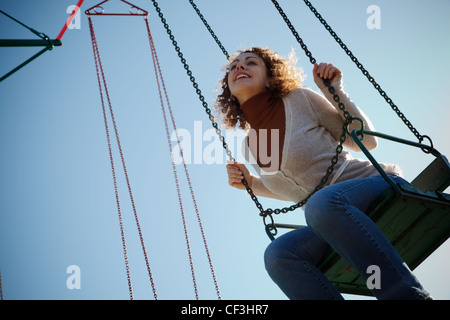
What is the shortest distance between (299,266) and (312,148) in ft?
1.77

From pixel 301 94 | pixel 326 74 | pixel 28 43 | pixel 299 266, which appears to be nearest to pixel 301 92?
pixel 301 94

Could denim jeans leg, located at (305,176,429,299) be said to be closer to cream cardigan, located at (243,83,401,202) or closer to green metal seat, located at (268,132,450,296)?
green metal seat, located at (268,132,450,296)

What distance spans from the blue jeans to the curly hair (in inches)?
30.4

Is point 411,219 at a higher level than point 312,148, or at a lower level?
lower

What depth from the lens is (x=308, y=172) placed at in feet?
6.09

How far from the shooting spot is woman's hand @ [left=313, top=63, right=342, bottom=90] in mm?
1934

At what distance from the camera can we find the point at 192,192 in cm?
401

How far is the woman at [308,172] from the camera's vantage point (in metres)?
1.36

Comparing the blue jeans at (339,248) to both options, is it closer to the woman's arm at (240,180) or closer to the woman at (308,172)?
the woman at (308,172)

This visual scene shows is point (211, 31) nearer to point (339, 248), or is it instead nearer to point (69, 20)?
point (339, 248)
